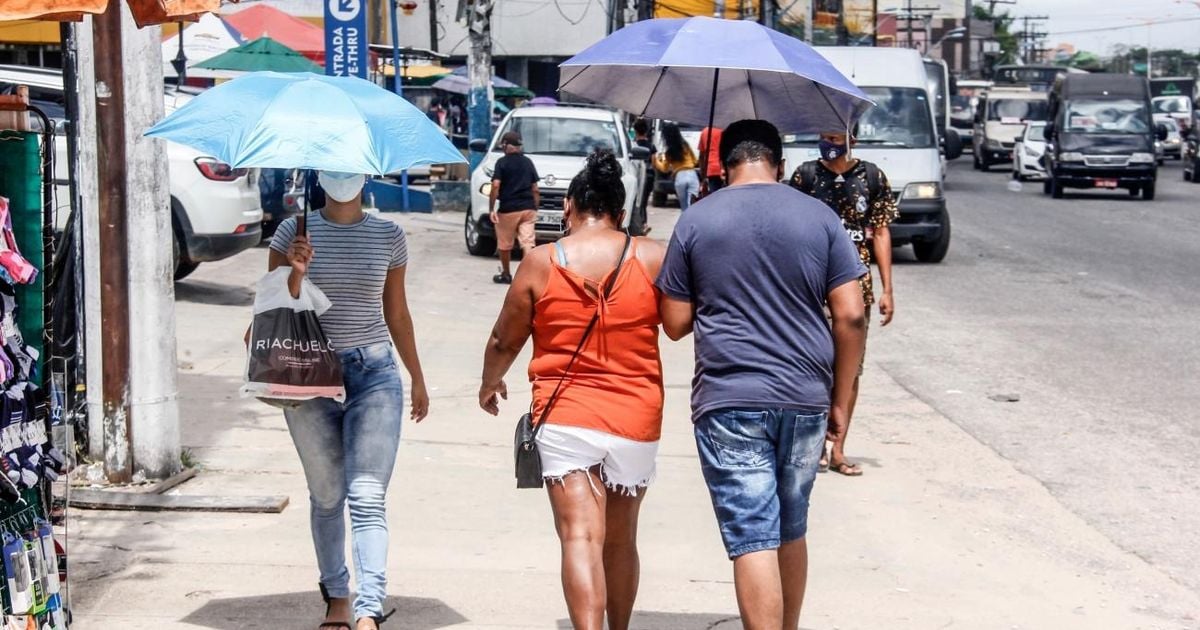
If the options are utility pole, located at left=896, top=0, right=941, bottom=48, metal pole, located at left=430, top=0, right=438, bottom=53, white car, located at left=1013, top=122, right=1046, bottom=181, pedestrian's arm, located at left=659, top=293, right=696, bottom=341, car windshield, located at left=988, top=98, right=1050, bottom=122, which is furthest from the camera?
utility pole, located at left=896, top=0, right=941, bottom=48

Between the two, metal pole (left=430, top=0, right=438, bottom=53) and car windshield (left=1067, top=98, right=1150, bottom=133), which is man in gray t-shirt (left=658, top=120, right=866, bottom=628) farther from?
metal pole (left=430, top=0, right=438, bottom=53)

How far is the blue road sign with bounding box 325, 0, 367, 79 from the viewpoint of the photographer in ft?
57.1

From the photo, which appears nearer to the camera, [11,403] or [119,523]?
[11,403]

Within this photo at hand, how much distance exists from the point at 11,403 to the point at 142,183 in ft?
7.53

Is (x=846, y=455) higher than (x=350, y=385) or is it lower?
lower

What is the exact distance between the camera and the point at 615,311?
4441 mm

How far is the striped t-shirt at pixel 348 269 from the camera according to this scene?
4.82 m

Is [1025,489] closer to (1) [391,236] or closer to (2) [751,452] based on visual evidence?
(2) [751,452]

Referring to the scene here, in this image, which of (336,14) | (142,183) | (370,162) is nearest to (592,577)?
(370,162)

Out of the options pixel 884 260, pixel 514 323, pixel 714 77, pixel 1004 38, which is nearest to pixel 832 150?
pixel 884 260

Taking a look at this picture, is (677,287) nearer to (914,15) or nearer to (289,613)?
(289,613)

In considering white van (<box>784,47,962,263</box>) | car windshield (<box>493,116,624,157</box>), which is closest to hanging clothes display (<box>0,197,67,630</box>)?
white van (<box>784,47,962,263</box>)

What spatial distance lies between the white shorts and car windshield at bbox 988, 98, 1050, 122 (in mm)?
40799

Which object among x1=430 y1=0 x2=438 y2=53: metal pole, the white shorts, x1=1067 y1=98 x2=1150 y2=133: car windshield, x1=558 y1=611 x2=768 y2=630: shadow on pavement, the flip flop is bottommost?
x1=558 y1=611 x2=768 y2=630: shadow on pavement
